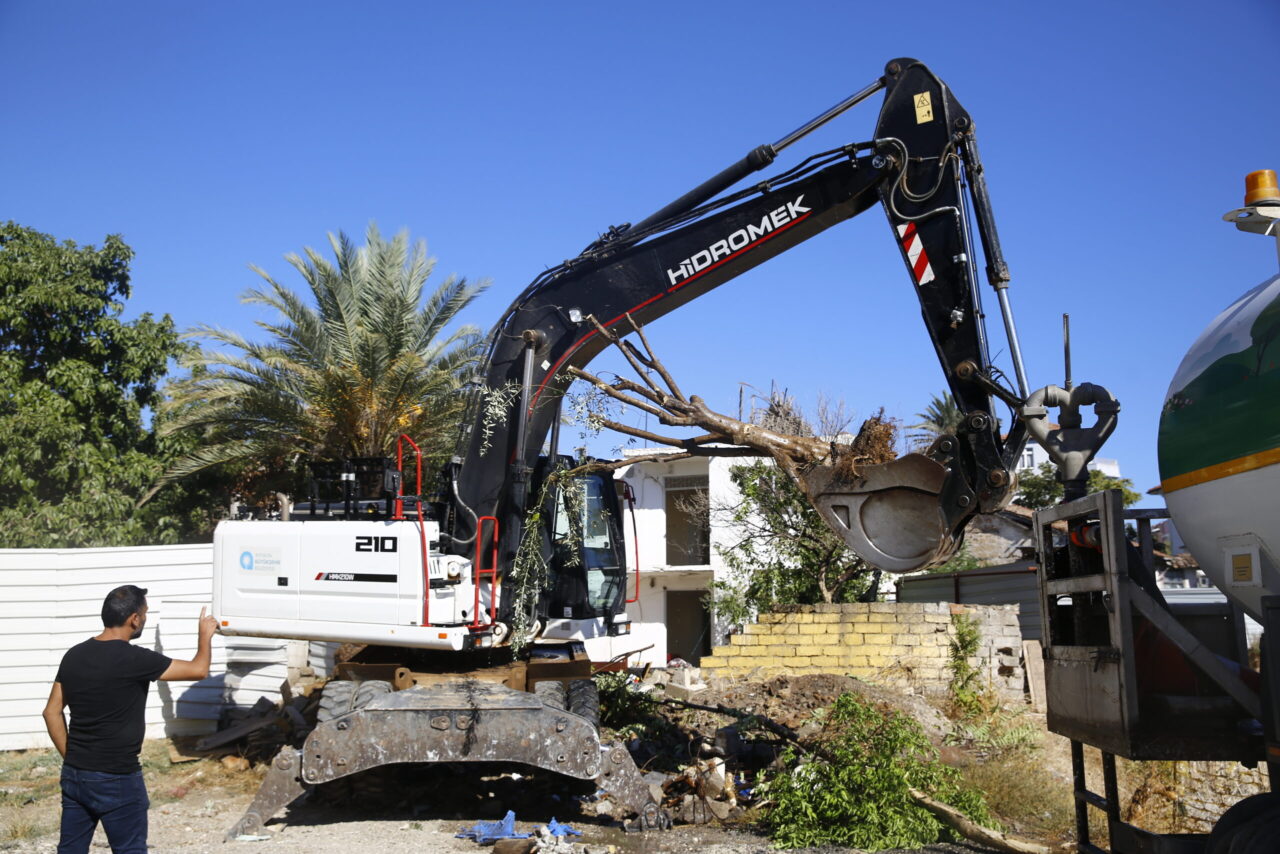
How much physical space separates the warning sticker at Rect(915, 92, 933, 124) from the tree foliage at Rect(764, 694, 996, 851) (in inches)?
182

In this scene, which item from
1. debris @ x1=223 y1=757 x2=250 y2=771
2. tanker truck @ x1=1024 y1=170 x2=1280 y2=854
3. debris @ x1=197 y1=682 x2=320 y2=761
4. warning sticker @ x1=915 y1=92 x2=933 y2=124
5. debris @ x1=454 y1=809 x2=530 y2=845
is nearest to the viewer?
tanker truck @ x1=1024 y1=170 x2=1280 y2=854

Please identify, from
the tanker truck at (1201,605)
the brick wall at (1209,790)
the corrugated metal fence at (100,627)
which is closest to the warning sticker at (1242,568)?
the tanker truck at (1201,605)

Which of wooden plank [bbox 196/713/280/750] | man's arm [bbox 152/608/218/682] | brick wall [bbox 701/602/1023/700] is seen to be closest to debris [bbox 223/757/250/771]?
wooden plank [bbox 196/713/280/750]

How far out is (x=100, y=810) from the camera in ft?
16.7

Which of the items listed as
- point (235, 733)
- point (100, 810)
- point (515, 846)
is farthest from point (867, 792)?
point (235, 733)

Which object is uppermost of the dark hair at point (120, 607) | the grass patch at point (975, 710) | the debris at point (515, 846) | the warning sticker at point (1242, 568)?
the warning sticker at point (1242, 568)

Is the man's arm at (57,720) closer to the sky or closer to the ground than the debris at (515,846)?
closer to the sky

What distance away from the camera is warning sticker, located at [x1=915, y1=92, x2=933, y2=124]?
833cm

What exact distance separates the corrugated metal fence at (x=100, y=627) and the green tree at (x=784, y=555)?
795cm

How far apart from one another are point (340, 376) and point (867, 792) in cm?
1147

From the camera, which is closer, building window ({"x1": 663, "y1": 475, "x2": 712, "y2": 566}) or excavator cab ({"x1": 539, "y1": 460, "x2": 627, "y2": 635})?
excavator cab ({"x1": 539, "y1": 460, "x2": 627, "y2": 635})

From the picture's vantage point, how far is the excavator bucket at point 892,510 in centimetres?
759

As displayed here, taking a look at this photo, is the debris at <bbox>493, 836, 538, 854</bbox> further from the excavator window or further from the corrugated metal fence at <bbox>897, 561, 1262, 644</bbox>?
the corrugated metal fence at <bbox>897, 561, 1262, 644</bbox>

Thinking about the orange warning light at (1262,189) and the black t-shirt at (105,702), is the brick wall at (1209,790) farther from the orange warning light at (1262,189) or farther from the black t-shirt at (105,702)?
the black t-shirt at (105,702)
